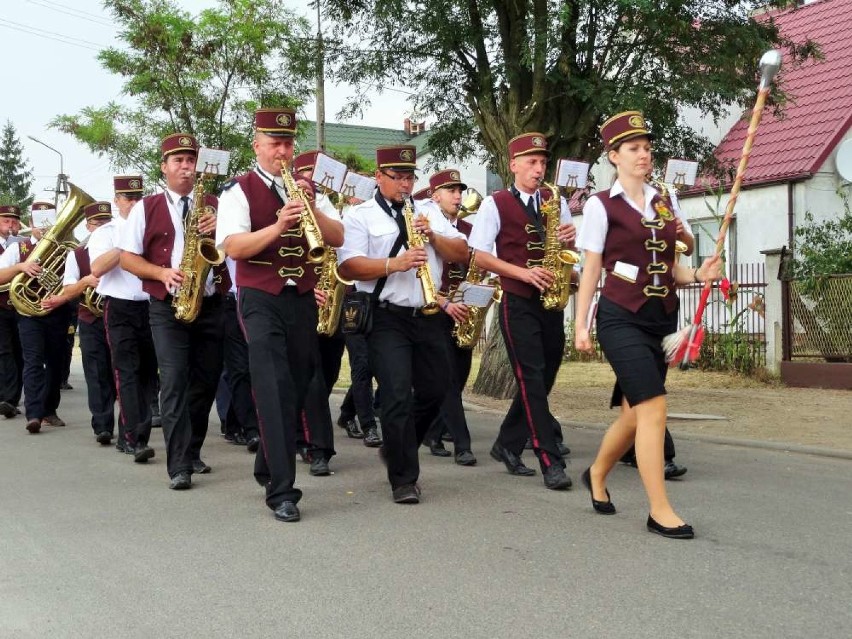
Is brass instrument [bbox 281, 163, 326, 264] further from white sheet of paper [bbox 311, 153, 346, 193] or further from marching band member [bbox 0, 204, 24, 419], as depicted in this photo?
marching band member [bbox 0, 204, 24, 419]

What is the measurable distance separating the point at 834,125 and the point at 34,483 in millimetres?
18189

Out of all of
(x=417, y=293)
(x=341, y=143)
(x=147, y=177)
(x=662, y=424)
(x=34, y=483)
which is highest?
(x=341, y=143)

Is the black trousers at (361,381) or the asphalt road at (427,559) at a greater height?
the black trousers at (361,381)

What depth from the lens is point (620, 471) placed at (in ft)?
27.1

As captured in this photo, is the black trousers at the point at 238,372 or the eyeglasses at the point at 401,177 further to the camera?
the black trousers at the point at 238,372

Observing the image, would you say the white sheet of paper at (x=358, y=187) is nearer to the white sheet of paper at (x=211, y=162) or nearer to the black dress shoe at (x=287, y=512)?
the white sheet of paper at (x=211, y=162)

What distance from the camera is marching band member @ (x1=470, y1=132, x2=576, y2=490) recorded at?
766 centimetres

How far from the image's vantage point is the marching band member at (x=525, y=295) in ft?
25.1

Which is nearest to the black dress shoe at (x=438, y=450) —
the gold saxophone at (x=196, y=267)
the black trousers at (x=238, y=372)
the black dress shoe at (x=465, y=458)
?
the black dress shoe at (x=465, y=458)

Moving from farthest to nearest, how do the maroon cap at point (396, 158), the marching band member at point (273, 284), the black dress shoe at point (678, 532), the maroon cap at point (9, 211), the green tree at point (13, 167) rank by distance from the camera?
1. the green tree at point (13, 167)
2. the maroon cap at point (9, 211)
3. the maroon cap at point (396, 158)
4. the marching band member at point (273, 284)
5. the black dress shoe at point (678, 532)

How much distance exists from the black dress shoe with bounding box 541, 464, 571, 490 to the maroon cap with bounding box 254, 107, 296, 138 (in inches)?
106

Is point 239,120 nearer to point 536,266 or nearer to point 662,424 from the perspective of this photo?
point 536,266

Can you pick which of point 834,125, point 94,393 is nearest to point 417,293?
point 94,393

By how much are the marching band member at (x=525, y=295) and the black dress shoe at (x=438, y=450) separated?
1180 mm
